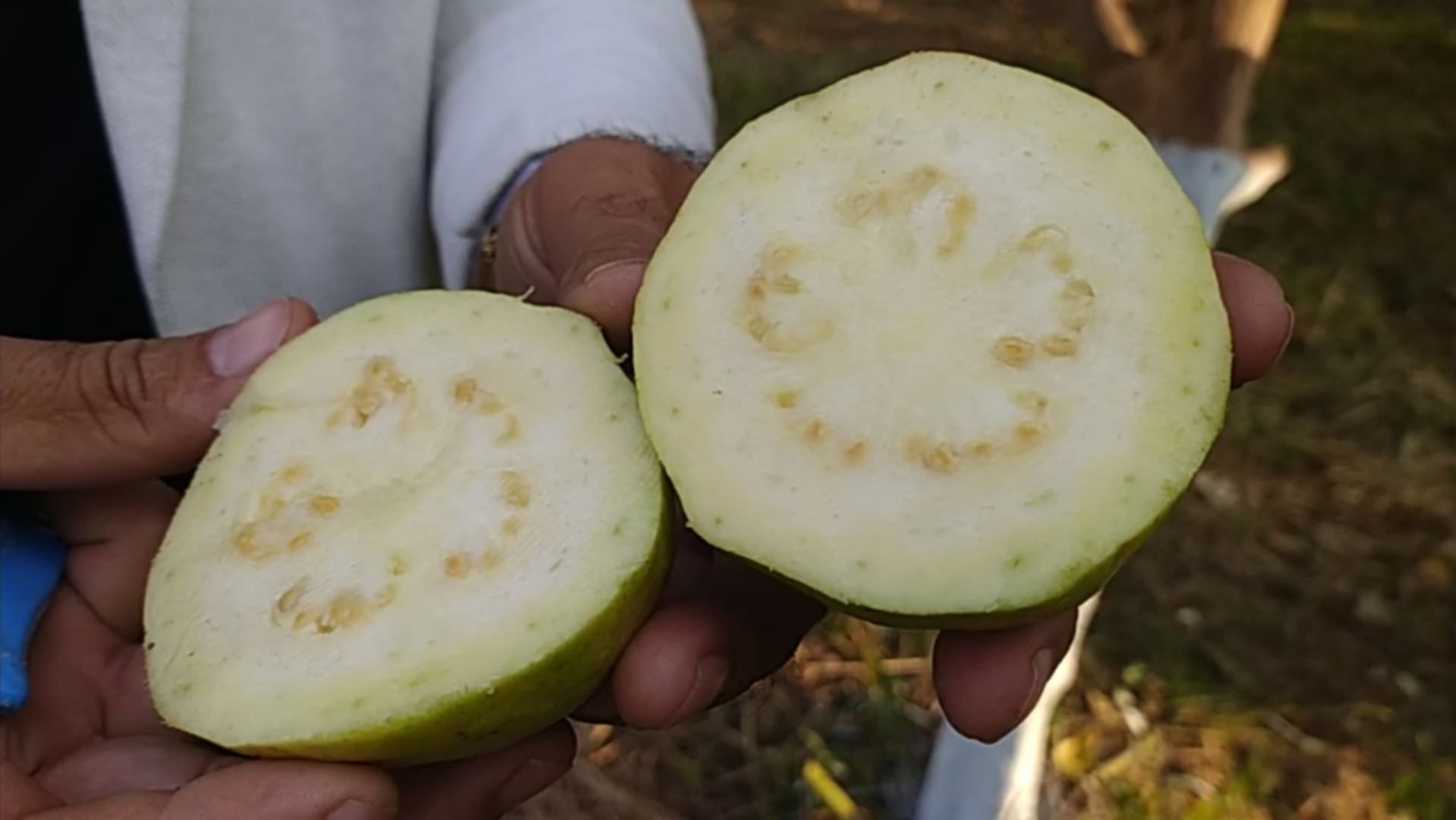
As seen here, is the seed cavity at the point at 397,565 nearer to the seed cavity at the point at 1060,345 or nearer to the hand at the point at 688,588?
the hand at the point at 688,588

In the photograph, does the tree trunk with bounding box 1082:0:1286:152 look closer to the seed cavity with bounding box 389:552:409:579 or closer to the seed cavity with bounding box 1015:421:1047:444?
the seed cavity with bounding box 1015:421:1047:444

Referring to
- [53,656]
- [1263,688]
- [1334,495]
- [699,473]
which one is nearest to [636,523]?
[699,473]

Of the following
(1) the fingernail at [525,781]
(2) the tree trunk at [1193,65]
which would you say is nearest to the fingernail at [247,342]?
(1) the fingernail at [525,781]

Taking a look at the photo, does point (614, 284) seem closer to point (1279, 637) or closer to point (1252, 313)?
point (1252, 313)

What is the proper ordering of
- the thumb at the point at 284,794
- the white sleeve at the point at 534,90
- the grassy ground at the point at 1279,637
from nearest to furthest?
the thumb at the point at 284,794, the white sleeve at the point at 534,90, the grassy ground at the point at 1279,637

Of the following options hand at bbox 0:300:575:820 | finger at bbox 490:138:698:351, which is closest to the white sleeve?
finger at bbox 490:138:698:351

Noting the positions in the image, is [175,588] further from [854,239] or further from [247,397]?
[854,239]
